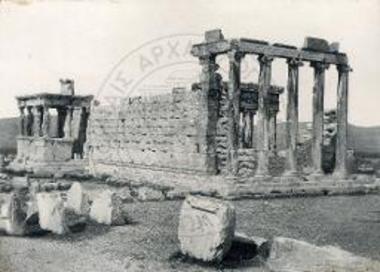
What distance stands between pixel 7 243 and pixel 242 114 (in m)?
22.2

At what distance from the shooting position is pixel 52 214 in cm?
1122

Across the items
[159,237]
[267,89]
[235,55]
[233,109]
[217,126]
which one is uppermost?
[235,55]

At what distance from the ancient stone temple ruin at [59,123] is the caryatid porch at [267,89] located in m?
13.3

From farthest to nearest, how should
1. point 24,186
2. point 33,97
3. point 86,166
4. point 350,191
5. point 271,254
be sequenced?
point 33,97, point 86,166, point 350,191, point 24,186, point 271,254

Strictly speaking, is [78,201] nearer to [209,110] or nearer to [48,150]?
[209,110]

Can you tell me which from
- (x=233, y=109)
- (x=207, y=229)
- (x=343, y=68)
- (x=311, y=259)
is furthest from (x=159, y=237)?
(x=343, y=68)

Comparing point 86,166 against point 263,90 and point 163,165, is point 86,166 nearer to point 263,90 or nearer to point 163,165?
point 163,165

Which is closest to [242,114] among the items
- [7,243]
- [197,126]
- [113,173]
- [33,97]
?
[113,173]

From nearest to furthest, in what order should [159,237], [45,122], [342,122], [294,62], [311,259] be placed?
[311,259] < [159,237] < [294,62] < [342,122] < [45,122]

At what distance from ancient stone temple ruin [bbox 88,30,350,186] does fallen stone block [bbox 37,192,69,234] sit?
8561 millimetres

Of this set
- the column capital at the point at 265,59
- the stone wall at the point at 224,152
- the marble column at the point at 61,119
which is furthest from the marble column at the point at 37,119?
the column capital at the point at 265,59

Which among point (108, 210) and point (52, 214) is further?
point (108, 210)

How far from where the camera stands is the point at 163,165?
24.0 metres

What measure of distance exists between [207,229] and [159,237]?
205 centimetres
